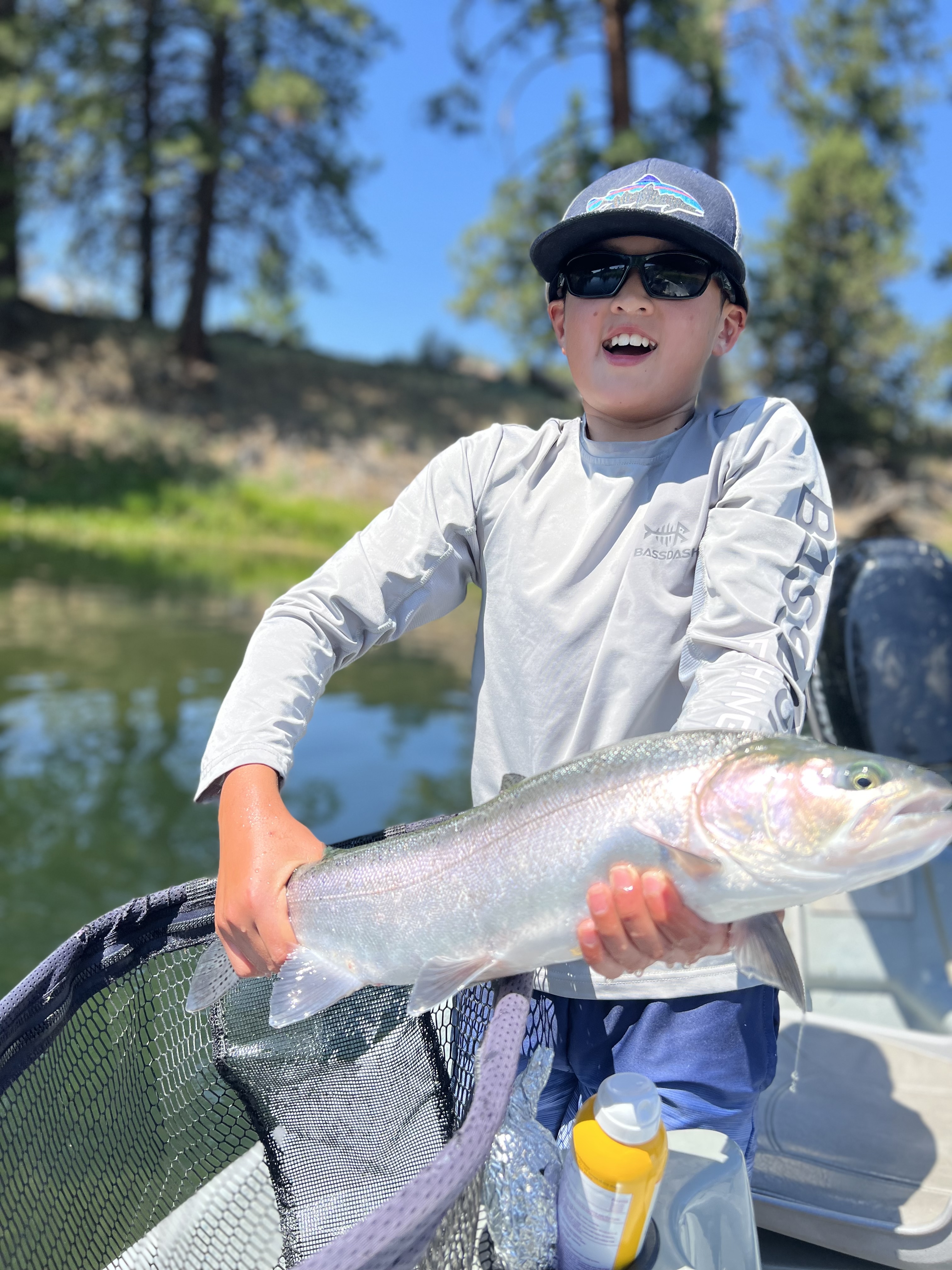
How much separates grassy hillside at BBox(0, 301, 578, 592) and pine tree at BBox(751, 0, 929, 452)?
22.3 feet

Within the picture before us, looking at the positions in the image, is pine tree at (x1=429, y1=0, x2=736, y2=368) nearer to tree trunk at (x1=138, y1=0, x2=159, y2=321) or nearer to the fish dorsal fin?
tree trunk at (x1=138, y1=0, x2=159, y2=321)

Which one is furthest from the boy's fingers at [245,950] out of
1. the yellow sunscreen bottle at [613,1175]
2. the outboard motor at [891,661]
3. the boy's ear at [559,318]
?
the outboard motor at [891,661]

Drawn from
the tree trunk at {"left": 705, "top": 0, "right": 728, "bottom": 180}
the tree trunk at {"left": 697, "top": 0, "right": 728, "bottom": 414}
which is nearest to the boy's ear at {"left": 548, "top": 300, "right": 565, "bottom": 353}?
the tree trunk at {"left": 697, "top": 0, "right": 728, "bottom": 414}

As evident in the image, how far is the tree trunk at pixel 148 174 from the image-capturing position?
20.6m

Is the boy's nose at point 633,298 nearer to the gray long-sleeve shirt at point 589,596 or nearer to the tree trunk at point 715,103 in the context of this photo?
the gray long-sleeve shirt at point 589,596

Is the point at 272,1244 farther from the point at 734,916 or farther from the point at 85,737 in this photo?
the point at 85,737

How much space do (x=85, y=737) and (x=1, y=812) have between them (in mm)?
1377

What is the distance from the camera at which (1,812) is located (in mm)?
5461

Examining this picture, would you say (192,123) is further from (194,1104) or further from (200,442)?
(194,1104)

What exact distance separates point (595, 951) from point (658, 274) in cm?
118

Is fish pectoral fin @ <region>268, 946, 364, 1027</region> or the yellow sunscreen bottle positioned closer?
the yellow sunscreen bottle

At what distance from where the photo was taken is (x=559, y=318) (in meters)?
2.17

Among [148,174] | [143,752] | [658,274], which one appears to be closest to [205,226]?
[148,174]

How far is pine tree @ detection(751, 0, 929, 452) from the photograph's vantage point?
25.5 meters
